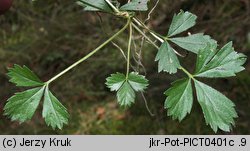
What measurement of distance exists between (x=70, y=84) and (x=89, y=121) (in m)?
0.24

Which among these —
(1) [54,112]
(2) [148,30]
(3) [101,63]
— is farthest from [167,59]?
(3) [101,63]

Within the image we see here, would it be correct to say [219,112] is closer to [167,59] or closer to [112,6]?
[167,59]

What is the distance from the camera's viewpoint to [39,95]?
0.91m

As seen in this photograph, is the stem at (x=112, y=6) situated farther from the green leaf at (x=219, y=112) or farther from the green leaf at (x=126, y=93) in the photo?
the green leaf at (x=219, y=112)

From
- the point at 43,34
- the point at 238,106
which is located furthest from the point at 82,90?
the point at 238,106

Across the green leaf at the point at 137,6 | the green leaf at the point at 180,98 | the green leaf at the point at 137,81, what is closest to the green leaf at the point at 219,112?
the green leaf at the point at 180,98

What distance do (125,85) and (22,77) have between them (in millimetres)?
247

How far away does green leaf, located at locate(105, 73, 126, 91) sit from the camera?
842mm

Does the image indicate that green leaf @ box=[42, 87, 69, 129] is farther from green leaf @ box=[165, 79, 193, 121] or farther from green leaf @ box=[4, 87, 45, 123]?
green leaf @ box=[165, 79, 193, 121]

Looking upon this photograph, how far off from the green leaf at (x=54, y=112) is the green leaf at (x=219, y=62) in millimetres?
318

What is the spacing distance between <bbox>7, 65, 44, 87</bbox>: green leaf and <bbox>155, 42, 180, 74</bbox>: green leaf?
0.92 feet

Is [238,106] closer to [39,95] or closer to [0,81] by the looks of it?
[0,81]

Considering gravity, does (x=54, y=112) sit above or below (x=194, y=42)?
below

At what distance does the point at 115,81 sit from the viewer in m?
0.85
